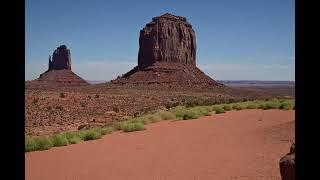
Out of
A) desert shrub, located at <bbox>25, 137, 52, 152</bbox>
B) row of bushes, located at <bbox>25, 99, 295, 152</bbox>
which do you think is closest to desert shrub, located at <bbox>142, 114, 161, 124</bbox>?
row of bushes, located at <bbox>25, 99, 295, 152</bbox>

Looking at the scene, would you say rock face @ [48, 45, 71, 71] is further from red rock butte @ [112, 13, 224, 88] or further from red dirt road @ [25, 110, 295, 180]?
red dirt road @ [25, 110, 295, 180]

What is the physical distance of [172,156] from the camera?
12.2 m

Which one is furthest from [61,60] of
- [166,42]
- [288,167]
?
[288,167]

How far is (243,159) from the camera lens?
37.1 ft

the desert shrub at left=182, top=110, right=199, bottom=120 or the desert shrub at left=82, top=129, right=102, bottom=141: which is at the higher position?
the desert shrub at left=182, top=110, right=199, bottom=120

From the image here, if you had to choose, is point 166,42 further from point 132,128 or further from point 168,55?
point 132,128

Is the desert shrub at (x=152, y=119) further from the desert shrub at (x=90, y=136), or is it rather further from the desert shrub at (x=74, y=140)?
the desert shrub at (x=74, y=140)

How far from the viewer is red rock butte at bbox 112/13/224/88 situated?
96.6m

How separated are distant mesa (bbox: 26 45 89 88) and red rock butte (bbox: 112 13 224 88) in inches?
1165
